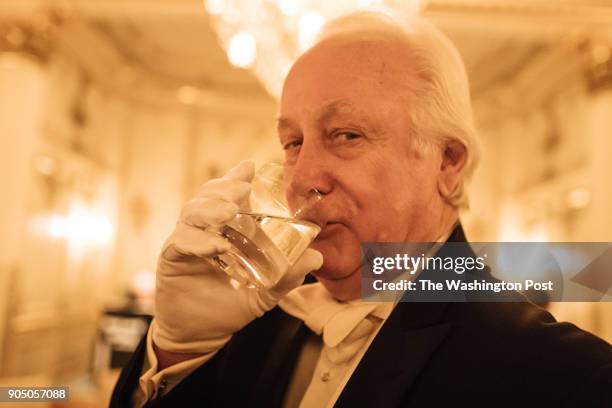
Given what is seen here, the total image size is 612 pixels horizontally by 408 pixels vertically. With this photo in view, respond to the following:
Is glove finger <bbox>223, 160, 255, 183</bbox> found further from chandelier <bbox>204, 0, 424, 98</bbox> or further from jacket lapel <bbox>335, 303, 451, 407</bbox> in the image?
chandelier <bbox>204, 0, 424, 98</bbox>

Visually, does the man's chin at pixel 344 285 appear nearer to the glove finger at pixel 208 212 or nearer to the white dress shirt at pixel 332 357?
the white dress shirt at pixel 332 357

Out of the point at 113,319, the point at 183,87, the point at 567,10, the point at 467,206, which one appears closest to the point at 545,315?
the point at 467,206

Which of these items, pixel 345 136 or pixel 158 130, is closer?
pixel 345 136

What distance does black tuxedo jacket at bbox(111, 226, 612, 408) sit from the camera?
0.60 m

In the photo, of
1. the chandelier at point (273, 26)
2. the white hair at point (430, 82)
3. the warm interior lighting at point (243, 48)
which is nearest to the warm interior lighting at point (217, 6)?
the chandelier at point (273, 26)

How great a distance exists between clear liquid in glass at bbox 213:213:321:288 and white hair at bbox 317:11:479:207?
314mm

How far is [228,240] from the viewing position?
1.96 ft

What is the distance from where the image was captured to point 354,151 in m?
0.76

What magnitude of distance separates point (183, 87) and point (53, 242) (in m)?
2.25

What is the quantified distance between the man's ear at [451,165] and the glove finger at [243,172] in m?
0.36

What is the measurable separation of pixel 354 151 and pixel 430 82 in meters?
0.18

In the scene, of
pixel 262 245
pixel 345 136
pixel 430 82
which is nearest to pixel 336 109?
pixel 345 136

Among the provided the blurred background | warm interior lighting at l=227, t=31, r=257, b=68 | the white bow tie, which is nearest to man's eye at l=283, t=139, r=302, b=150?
the white bow tie

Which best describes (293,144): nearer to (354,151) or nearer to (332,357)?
(354,151)
